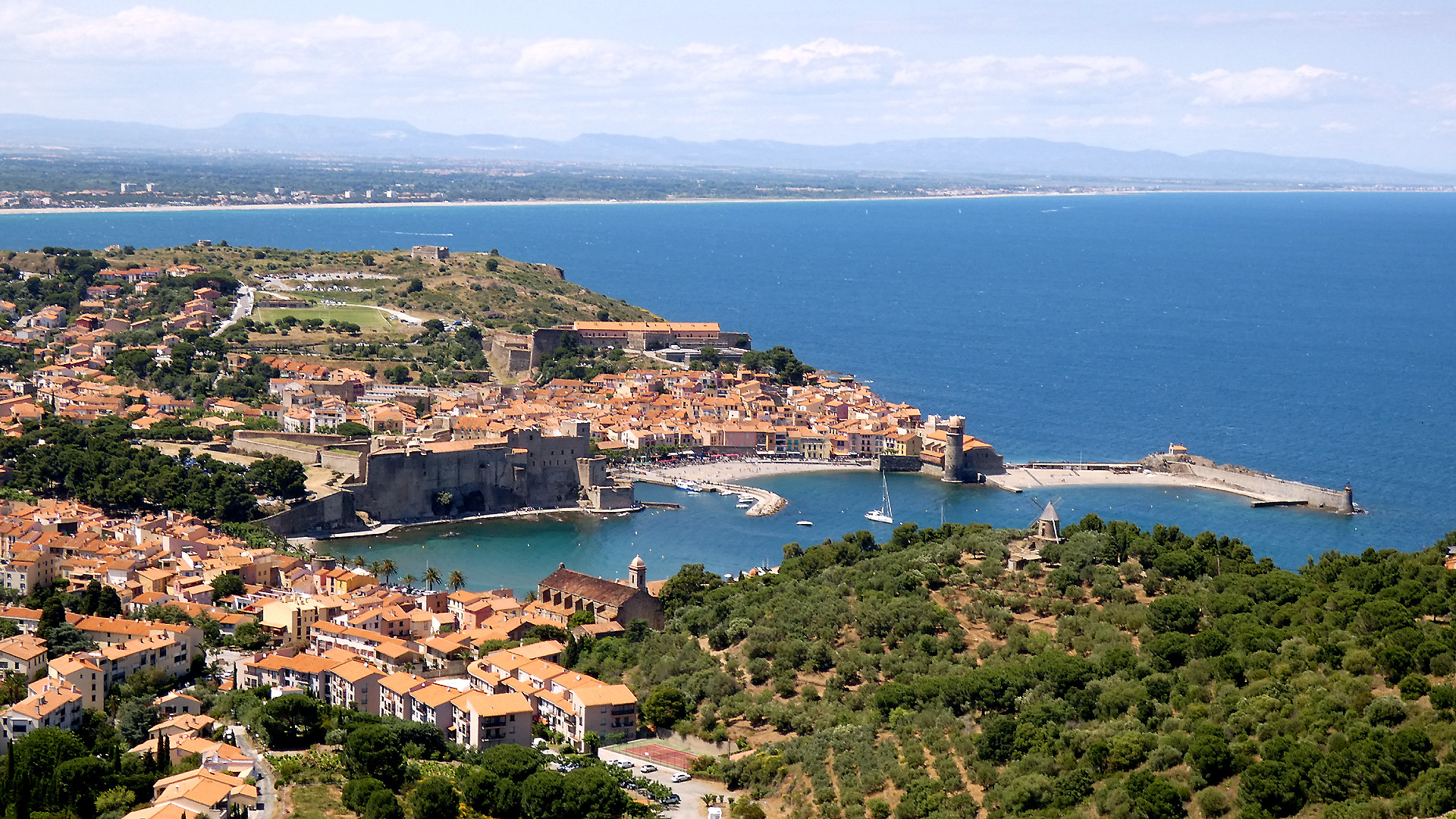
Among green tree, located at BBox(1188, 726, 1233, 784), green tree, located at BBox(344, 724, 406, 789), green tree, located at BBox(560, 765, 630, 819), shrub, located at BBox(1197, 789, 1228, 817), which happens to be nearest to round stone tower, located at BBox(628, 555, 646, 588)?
green tree, located at BBox(344, 724, 406, 789)

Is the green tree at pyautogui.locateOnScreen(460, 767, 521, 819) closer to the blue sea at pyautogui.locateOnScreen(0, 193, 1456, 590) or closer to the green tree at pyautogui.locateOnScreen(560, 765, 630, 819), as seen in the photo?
the green tree at pyautogui.locateOnScreen(560, 765, 630, 819)

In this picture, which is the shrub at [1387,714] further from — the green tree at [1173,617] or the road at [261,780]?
the road at [261,780]

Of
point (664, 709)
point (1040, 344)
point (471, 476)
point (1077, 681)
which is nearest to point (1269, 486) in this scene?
point (471, 476)

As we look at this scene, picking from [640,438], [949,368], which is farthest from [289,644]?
[949,368]

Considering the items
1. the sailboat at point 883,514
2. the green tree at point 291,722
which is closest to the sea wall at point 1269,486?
the sailboat at point 883,514

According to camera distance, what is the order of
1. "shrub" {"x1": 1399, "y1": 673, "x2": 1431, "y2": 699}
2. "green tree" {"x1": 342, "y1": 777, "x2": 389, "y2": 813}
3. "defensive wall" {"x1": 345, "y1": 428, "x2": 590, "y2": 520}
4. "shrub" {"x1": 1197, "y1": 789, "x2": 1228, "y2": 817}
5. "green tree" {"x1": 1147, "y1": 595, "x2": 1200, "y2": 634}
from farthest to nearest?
"defensive wall" {"x1": 345, "y1": 428, "x2": 590, "y2": 520} → "green tree" {"x1": 1147, "y1": 595, "x2": 1200, "y2": 634} → "green tree" {"x1": 342, "y1": 777, "x2": 389, "y2": 813} → "shrub" {"x1": 1399, "y1": 673, "x2": 1431, "y2": 699} → "shrub" {"x1": 1197, "y1": 789, "x2": 1228, "y2": 817}

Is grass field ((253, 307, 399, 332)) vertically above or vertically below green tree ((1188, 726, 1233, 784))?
below
